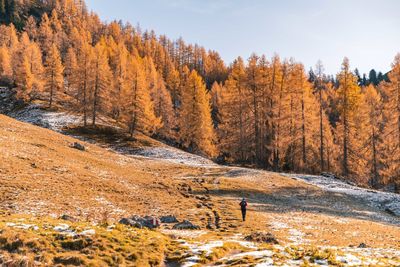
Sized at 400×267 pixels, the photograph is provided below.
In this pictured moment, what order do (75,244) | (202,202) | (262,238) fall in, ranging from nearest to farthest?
(75,244) < (262,238) < (202,202)

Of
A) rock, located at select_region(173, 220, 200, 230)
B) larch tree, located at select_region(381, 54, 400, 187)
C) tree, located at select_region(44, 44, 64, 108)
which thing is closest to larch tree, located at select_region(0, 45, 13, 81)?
tree, located at select_region(44, 44, 64, 108)

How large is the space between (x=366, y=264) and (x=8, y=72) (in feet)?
356

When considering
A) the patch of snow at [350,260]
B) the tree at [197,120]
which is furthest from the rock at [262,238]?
the tree at [197,120]

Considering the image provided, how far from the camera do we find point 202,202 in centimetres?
3191

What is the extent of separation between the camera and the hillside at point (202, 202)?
1599 cm

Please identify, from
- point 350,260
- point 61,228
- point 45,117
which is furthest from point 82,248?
point 45,117

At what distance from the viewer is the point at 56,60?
80688mm

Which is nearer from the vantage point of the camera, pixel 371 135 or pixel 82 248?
pixel 82 248

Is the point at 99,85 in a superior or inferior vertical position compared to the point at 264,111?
superior

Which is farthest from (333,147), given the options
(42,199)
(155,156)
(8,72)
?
(8,72)

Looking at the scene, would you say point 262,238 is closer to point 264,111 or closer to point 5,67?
point 264,111

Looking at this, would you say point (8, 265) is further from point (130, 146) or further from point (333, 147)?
point (333, 147)

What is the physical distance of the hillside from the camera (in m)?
16.0

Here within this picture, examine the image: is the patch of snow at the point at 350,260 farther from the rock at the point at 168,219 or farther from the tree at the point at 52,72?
the tree at the point at 52,72
